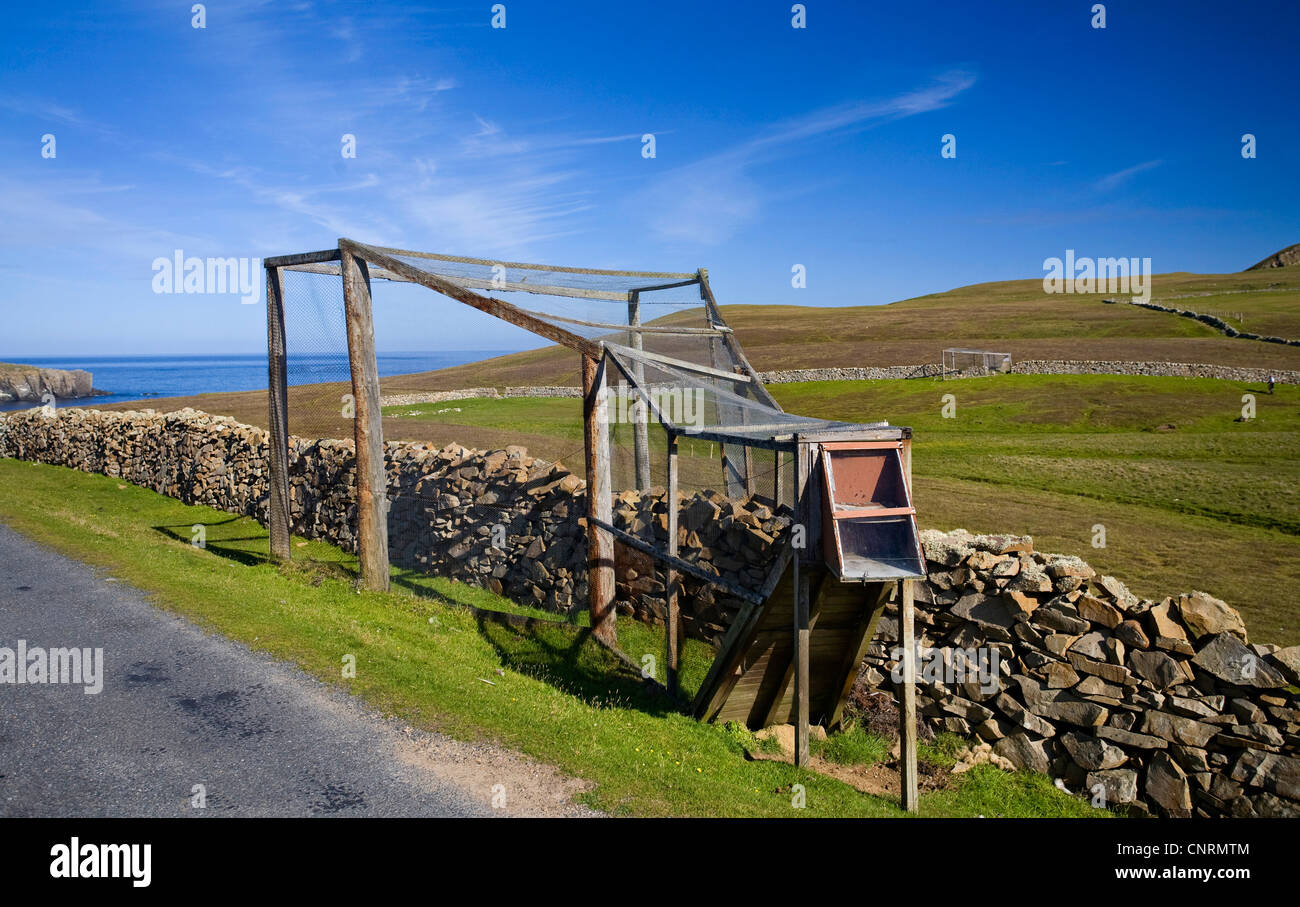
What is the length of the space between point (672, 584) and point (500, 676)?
213cm

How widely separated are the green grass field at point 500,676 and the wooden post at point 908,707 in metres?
0.23

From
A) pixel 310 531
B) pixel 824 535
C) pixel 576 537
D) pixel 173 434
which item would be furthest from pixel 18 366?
pixel 824 535

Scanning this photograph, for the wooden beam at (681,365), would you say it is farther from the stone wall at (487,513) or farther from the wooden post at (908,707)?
the wooden post at (908,707)

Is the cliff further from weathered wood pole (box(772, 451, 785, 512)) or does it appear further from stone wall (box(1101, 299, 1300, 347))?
stone wall (box(1101, 299, 1300, 347))

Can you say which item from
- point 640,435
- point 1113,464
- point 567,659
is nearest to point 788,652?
point 567,659

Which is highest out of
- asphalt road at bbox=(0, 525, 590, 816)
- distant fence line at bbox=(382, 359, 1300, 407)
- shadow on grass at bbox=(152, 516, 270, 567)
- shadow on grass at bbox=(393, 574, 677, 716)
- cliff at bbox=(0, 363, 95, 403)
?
cliff at bbox=(0, 363, 95, 403)

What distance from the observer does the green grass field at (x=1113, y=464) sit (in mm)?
11406

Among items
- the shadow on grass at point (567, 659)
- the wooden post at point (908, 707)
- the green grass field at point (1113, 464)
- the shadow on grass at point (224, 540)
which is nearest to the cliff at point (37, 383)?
the green grass field at point (1113, 464)

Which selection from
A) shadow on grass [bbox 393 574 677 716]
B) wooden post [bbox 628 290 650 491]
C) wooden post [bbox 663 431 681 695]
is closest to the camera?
wooden post [bbox 663 431 681 695]

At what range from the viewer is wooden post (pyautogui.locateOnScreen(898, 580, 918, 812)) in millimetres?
6293

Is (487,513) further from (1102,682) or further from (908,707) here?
(1102,682)

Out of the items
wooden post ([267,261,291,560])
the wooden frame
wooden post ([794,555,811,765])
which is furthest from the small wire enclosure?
wooden post ([267,261,291,560])

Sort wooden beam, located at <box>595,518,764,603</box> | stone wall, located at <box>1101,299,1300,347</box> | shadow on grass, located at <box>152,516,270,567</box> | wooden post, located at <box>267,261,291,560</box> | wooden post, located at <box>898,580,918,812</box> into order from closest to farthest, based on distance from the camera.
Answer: wooden post, located at <box>898,580,918,812</box>, wooden beam, located at <box>595,518,764,603</box>, wooden post, located at <box>267,261,291,560</box>, shadow on grass, located at <box>152,516,270,567</box>, stone wall, located at <box>1101,299,1300,347</box>

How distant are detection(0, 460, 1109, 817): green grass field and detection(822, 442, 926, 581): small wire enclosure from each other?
2.14 metres
